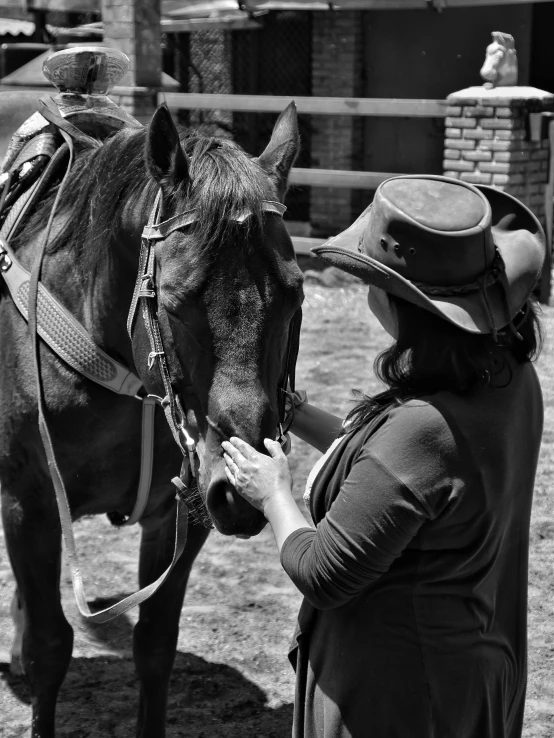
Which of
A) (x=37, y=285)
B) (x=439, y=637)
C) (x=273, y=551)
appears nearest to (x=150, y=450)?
(x=37, y=285)

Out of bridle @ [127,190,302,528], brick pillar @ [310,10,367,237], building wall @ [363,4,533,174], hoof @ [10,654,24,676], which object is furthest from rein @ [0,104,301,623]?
building wall @ [363,4,533,174]

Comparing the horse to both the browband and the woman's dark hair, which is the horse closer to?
the browband

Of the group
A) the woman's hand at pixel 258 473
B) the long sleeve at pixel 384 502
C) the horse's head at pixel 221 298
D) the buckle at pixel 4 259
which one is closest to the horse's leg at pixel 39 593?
the buckle at pixel 4 259

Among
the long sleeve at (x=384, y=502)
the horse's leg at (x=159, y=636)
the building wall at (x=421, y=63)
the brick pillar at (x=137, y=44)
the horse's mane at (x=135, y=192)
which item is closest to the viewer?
the long sleeve at (x=384, y=502)

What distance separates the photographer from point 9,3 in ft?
41.4

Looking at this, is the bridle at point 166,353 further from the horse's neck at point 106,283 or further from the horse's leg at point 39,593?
the horse's leg at point 39,593

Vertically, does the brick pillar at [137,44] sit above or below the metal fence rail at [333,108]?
above

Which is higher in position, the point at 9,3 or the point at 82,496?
the point at 9,3

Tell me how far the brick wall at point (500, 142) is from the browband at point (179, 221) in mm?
5968

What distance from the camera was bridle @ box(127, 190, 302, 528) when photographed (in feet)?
7.29

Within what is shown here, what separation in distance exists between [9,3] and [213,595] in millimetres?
10696

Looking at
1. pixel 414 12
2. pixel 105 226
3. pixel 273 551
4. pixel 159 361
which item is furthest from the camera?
pixel 414 12

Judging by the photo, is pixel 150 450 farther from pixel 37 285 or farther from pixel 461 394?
pixel 461 394

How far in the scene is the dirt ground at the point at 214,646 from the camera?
330 cm
